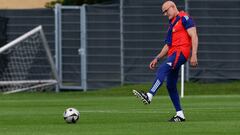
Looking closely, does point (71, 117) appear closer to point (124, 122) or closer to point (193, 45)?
point (124, 122)

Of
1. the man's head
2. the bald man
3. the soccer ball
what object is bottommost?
the soccer ball

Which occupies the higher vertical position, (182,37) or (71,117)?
(182,37)

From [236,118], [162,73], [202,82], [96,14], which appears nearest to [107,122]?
→ [162,73]

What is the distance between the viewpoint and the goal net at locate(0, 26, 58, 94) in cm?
3722

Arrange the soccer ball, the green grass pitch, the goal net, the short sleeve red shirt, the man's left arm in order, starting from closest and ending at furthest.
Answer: the green grass pitch < the soccer ball < the man's left arm < the short sleeve red shirt < the goal net

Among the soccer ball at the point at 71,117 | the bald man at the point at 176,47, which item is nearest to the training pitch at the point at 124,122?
the soccer ball at the point at 71,117

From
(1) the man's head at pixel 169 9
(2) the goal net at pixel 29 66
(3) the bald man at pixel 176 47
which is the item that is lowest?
(2) the goal net at pixel 29 66

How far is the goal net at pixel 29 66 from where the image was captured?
37.2 meters

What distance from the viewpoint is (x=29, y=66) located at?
3984 cm

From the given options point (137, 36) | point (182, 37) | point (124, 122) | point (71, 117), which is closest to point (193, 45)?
point (182, 37)

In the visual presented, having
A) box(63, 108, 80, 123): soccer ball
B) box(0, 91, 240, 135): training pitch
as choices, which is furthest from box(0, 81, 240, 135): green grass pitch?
box(63, 108, 80, 123): soccer ball

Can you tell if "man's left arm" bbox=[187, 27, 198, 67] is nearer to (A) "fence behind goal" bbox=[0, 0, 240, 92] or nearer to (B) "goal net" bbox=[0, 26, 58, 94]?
(A) "fence behind goal" bbox=[0, 0, 240, 92]

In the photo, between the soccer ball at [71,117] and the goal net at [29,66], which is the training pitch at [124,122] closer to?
the soccer ball at [71,117]

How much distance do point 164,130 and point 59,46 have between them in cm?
2541
